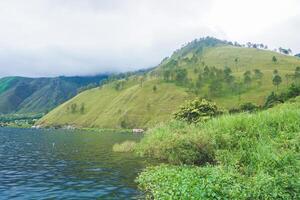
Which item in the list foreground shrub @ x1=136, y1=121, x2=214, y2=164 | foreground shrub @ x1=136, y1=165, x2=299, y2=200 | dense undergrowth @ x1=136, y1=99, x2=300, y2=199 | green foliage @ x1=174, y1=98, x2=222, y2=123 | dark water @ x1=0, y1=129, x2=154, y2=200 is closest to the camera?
foreground shrub @ x1=136, y1=165, x2=299, y2=200

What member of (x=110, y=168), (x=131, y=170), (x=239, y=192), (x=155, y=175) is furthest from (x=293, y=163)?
(x=110, y=168)

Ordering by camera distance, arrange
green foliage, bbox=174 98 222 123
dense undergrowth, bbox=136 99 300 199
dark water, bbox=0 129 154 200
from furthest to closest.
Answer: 1. green foliage, bbox=174 98 222 123
2. dark water, bbox=0 129 154 200
3. dense undergrowth, bbox=136 99 300 199

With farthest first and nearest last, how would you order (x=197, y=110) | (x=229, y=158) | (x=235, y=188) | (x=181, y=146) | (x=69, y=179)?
(x=197, y=110) < (x=181, y=146) < (x=69, y=179) < (x=229, y=158) < (x=235, y=188)

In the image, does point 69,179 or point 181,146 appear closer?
point 69,179

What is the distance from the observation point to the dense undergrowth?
1006 inches

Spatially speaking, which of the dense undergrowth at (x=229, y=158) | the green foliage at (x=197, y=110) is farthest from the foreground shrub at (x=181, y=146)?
the green foliage at (x=197, y=110)

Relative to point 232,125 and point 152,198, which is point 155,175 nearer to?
point 152,198

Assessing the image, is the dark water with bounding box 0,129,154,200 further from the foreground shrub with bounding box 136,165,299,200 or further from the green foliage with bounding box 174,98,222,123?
the green foliage with bounding box 174,98,222,123

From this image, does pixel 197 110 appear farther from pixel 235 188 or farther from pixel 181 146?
pixel 235 188

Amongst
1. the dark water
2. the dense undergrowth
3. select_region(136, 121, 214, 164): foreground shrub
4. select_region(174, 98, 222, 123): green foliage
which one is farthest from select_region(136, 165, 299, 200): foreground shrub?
select_region(174, 98, 222, 123): green foliage

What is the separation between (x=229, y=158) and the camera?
39625 millimetres

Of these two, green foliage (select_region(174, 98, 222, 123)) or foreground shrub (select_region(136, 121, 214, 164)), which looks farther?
green foliage (select_region(174, 98, 222, 123))

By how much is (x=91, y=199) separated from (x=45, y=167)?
27108mm

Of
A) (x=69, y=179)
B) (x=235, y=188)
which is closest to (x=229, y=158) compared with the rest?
(x=235, y=188)
